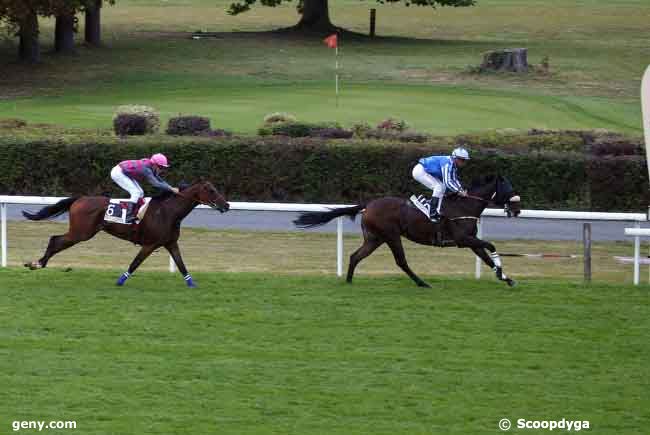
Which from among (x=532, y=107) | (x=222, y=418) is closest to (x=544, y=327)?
(x=222, y=418)

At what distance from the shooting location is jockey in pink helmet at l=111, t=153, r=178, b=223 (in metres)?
10.6

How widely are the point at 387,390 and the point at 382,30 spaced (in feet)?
133

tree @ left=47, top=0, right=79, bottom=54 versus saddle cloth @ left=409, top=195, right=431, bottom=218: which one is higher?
tree @ left=47, top=0, right=79, bottom=54

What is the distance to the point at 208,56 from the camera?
3584cm

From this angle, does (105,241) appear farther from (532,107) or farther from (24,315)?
Result: (532,107)

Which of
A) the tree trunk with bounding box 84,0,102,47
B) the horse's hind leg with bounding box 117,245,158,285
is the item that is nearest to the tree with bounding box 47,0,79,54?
the tree trunk with bounding box 84,0,102,47

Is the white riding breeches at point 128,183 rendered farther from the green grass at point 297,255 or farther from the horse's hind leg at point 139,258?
the green grass at point 297,255

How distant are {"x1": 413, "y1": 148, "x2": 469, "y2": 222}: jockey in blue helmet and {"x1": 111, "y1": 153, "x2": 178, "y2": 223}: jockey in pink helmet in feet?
7.39

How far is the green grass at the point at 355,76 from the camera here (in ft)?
84.3

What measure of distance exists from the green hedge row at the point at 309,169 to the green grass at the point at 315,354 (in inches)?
226

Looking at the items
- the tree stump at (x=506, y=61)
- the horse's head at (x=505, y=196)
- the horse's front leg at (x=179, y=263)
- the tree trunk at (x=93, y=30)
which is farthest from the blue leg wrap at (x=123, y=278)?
the tree trunk at (x=93, y=30)

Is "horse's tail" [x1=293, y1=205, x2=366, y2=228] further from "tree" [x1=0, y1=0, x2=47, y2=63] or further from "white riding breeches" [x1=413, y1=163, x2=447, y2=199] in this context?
"tree" [x1=0, y1=0, x2=47, y2=63]

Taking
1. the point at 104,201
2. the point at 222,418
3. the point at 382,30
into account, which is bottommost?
the point at 222,418

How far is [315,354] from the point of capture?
8.32 metres
